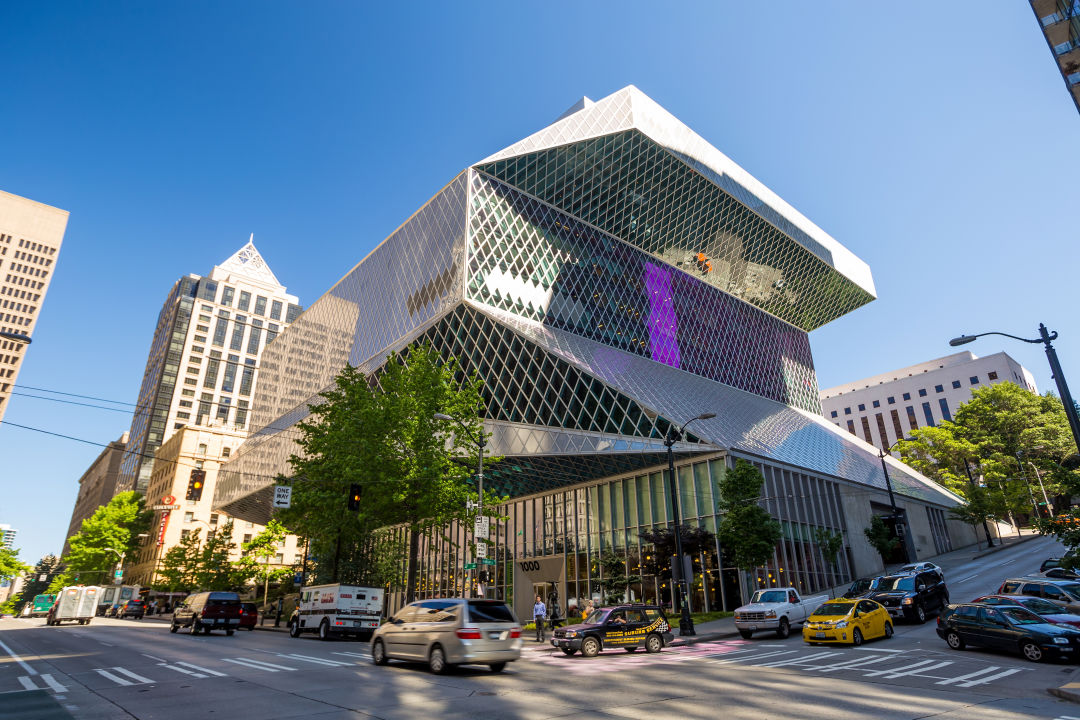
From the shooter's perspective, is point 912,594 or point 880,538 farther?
point 880,538

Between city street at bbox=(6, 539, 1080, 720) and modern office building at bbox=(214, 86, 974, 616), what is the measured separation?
12.5 meters

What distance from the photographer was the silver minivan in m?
13.6

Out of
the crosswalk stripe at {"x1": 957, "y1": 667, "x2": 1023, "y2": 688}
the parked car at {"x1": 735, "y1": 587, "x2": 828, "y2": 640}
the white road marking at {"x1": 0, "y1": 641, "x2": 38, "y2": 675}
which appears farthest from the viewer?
the parked car at {"x1": 735, "y1": 587, "x2": 828, "y2": 640}

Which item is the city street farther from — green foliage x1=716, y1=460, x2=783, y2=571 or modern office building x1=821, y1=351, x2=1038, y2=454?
modern office building x1=821, y1=351, x2=1038, y2=454

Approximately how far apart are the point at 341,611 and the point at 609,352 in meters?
27.3

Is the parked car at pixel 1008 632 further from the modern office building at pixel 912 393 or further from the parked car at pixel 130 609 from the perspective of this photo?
the modern office building at pixel 912 393

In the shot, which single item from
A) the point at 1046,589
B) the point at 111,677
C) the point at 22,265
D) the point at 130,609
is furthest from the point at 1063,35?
the point at 22,265

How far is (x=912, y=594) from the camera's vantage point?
24625mm

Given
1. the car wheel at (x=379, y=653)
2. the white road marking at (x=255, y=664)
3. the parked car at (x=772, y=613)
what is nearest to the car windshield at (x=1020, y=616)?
the parked car at (x=772, y=613)

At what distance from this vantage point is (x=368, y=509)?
29406 millimetres

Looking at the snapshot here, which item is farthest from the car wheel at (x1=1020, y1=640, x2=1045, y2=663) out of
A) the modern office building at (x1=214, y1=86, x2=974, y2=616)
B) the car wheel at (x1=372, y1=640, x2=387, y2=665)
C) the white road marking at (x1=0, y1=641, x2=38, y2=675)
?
the white road marking at (x1=0, y1=641, x2=38, y2=675)

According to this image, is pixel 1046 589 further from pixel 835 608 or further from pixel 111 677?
pixel 111 677

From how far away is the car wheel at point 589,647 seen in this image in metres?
20.0

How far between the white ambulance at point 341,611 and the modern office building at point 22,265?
138m
